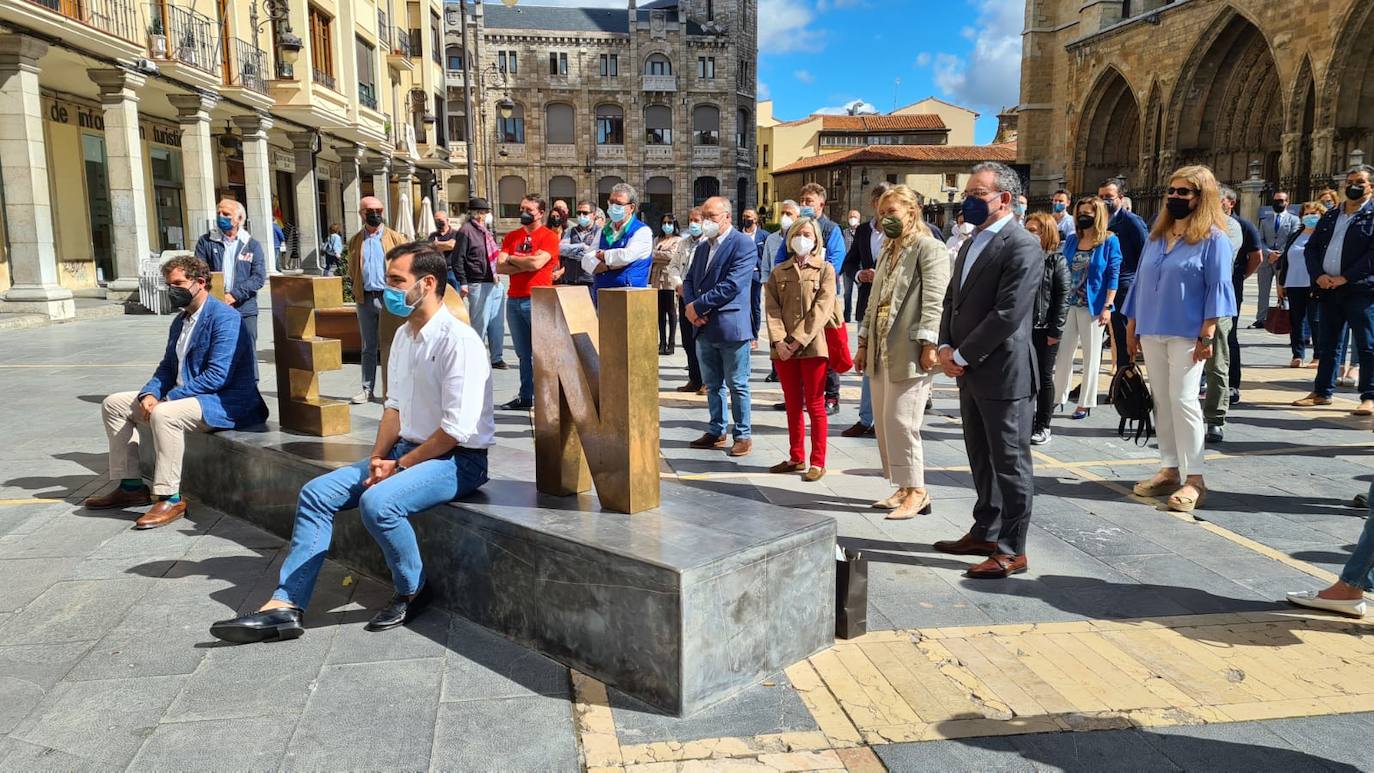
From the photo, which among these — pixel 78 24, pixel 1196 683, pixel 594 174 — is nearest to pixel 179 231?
pixel 78 24

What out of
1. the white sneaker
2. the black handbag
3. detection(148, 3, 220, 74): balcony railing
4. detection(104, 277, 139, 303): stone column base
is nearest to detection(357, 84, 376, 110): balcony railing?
detection(148, 3, 220, 74): balcony railing

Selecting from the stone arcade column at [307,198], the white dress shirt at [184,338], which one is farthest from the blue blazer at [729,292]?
the stone arcade column at [307,198]

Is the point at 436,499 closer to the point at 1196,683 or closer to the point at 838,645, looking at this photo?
the point at 838,645

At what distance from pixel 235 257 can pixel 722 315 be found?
462 centimetres

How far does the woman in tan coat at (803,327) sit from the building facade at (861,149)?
41.4 m

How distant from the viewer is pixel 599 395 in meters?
3.80

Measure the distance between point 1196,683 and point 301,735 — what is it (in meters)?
3.09

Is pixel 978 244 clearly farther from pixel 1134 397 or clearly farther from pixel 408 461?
pixel 408 461

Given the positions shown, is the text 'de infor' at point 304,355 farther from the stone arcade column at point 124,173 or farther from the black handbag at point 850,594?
the stone arcade column at point 124,173

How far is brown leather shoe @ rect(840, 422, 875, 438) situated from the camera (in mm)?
7523

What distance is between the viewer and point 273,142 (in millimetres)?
28234

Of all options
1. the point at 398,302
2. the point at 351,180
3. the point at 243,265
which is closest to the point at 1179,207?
the point at 398,302

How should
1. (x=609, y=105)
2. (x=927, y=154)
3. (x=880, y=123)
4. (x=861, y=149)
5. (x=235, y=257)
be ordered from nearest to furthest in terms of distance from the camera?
1. (x=235, y=257)
2. (x=927, y=154)
3. (x=861, y=149)
4. (x=609, y=105)
5. (x=880, y=123)

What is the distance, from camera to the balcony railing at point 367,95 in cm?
2894
